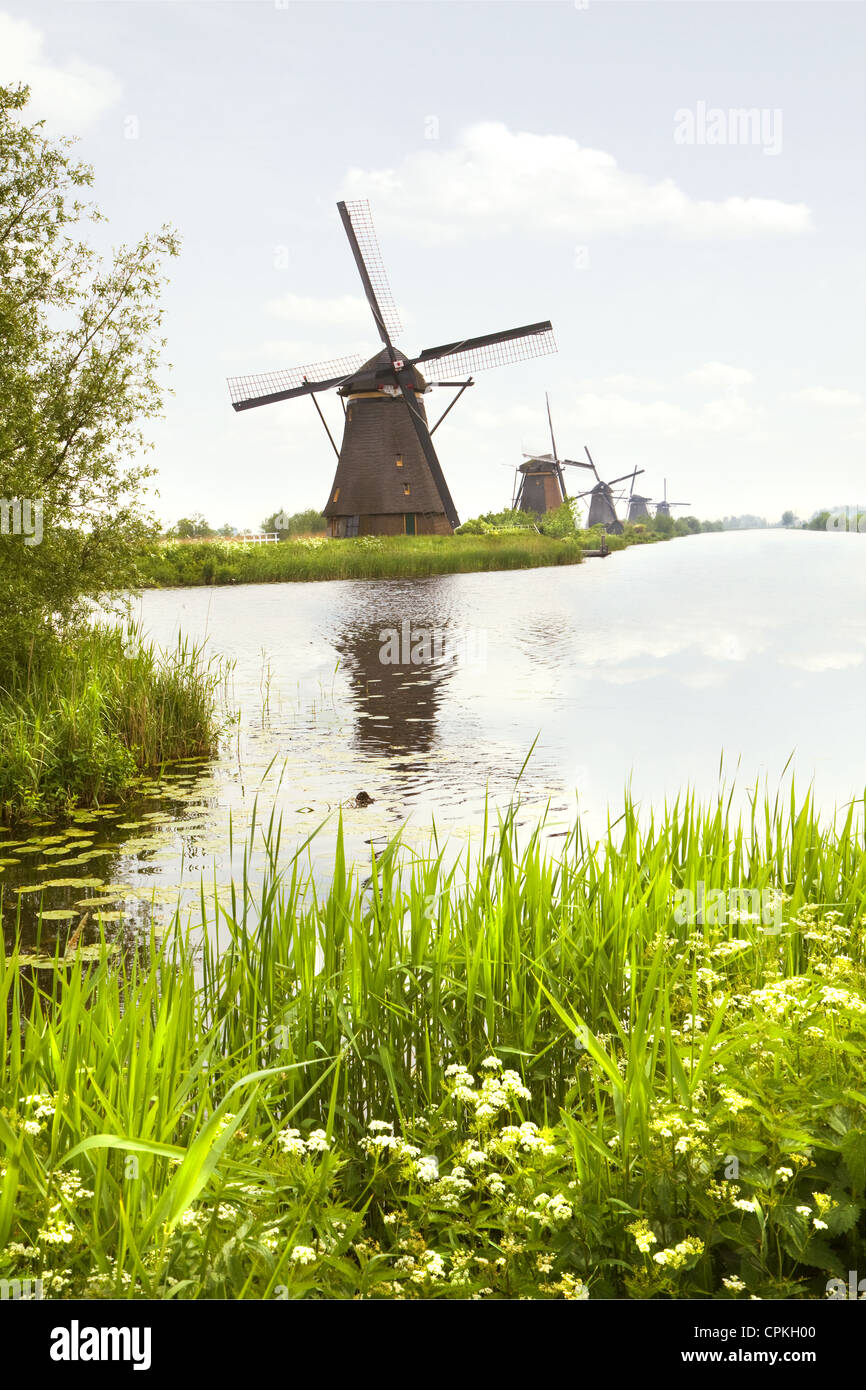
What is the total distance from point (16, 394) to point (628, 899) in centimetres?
840

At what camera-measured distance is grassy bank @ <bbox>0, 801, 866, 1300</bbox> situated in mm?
2189

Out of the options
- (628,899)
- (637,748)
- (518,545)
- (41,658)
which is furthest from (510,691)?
(518,545)

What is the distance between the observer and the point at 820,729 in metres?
13.0

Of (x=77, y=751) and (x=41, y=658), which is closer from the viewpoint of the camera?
(x=77, y=751)
